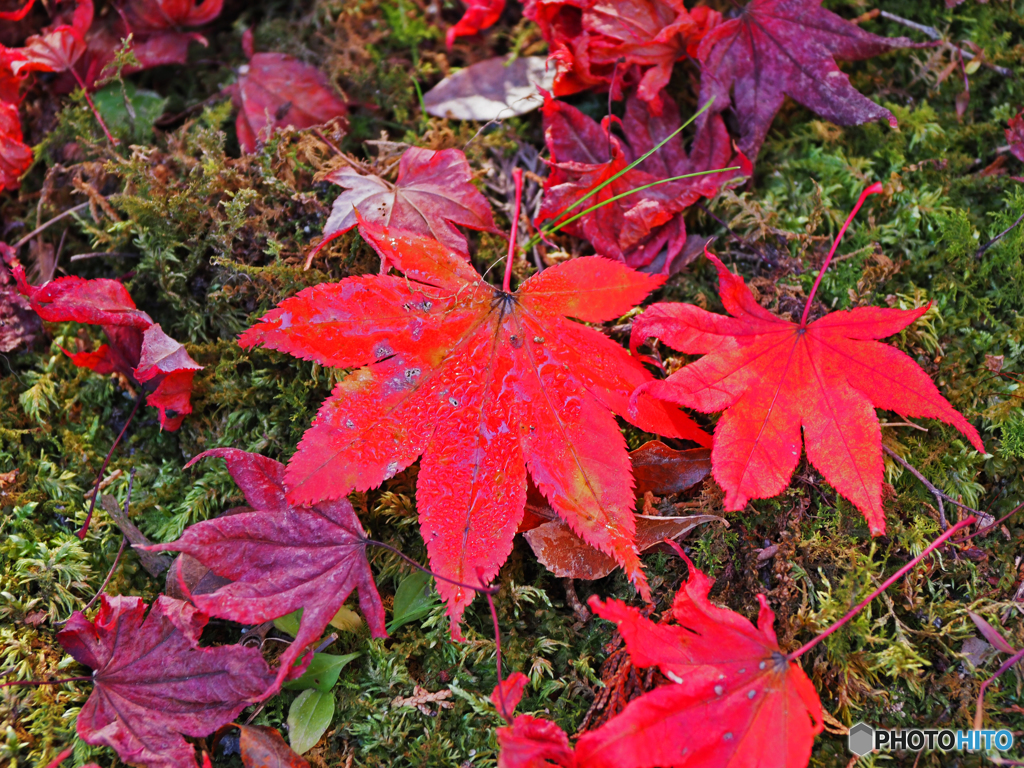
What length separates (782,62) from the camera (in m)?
1.78

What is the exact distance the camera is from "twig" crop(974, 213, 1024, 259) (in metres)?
1.68

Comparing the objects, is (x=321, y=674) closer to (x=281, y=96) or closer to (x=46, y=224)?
(x=46, y=224)

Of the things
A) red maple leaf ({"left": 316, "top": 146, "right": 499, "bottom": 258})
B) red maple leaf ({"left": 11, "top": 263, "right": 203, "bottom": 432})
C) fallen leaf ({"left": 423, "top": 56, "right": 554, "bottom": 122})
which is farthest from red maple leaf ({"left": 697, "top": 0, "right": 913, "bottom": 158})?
red maple leaf ({"left": 11, "top": 263, "right": 203, "bottom": 432})

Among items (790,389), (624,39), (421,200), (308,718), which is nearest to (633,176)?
(624,39)

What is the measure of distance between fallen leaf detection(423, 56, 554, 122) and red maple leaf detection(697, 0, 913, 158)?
511 mm

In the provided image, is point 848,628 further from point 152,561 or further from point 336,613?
point 152,561

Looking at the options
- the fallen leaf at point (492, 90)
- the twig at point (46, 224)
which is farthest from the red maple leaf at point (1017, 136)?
the twig at point (46, 224)

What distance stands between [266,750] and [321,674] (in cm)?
18

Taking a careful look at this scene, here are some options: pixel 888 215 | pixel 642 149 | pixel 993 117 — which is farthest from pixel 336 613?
pixel 993 117

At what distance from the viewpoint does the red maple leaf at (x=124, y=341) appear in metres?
1.55

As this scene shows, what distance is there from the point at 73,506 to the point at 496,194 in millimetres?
1442

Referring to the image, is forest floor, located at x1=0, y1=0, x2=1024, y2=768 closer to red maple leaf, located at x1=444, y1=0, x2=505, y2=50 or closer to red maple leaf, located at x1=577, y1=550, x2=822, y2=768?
red maple leaf, located at x1=444, y1=0, x2=505, y2=50

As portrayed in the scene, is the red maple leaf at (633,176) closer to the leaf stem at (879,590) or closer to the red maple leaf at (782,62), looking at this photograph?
the red maple leaf at (782,62)

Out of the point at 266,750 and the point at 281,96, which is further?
the point at 281,96
